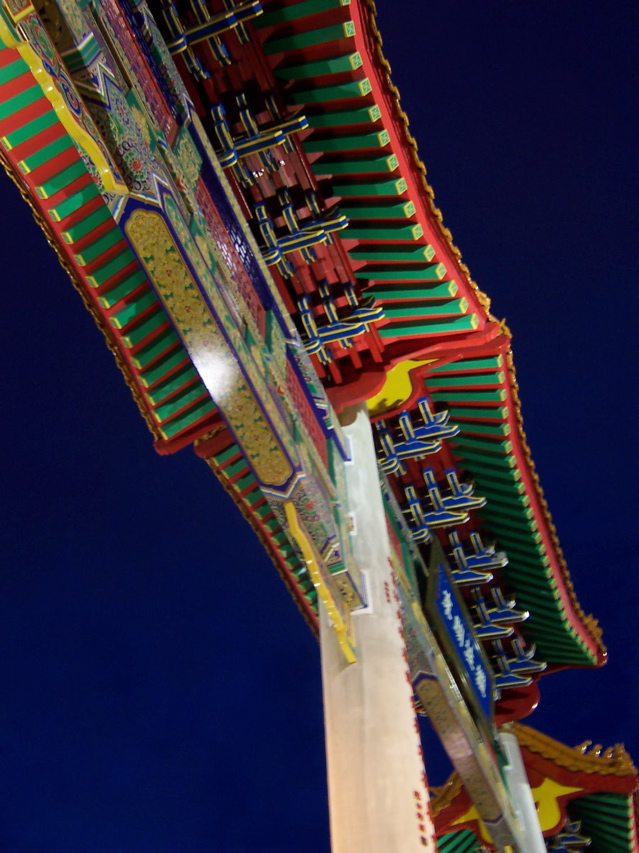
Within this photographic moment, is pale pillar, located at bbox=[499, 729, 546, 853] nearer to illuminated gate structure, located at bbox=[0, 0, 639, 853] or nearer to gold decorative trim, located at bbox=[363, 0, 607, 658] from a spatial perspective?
gold decorative trim, located at bbox=[363, 0, 607, 658]

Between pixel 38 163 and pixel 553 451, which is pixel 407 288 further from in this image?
pixel 553 451

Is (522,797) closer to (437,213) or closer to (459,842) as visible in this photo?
(459,842)

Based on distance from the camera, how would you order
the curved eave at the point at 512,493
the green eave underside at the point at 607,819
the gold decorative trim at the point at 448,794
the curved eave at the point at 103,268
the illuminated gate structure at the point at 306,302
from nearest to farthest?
the illuminated gate structure at the point at 306,302 → the curved eave at the point at 103,268 → the curved eave at the point at 512,493 → the gold decorative trim at the point at 448,794 → the green eave underside at the point at 607,819

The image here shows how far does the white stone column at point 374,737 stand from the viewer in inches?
148

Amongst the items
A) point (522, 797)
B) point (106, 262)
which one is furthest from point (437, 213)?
point (522, 797)

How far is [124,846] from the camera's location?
54.1ft

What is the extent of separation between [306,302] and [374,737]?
9.32 ft

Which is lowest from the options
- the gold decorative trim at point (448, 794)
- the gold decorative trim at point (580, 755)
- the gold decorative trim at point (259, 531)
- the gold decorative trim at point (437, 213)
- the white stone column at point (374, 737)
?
the white stone column at point (374, 737)

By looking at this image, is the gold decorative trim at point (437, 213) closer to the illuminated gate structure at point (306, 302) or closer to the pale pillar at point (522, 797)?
the illuminated gate structure at point (306, 302)

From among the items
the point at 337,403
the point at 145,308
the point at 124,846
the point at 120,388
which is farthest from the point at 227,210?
the point at 124,846

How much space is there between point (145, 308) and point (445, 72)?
1142 cm

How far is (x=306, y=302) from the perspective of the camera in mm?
5379

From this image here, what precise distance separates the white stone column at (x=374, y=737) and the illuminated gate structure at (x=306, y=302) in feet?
0.04

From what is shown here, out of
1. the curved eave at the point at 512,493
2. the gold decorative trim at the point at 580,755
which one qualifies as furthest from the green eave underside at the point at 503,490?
the gold decorative trim at the point at 580,755
